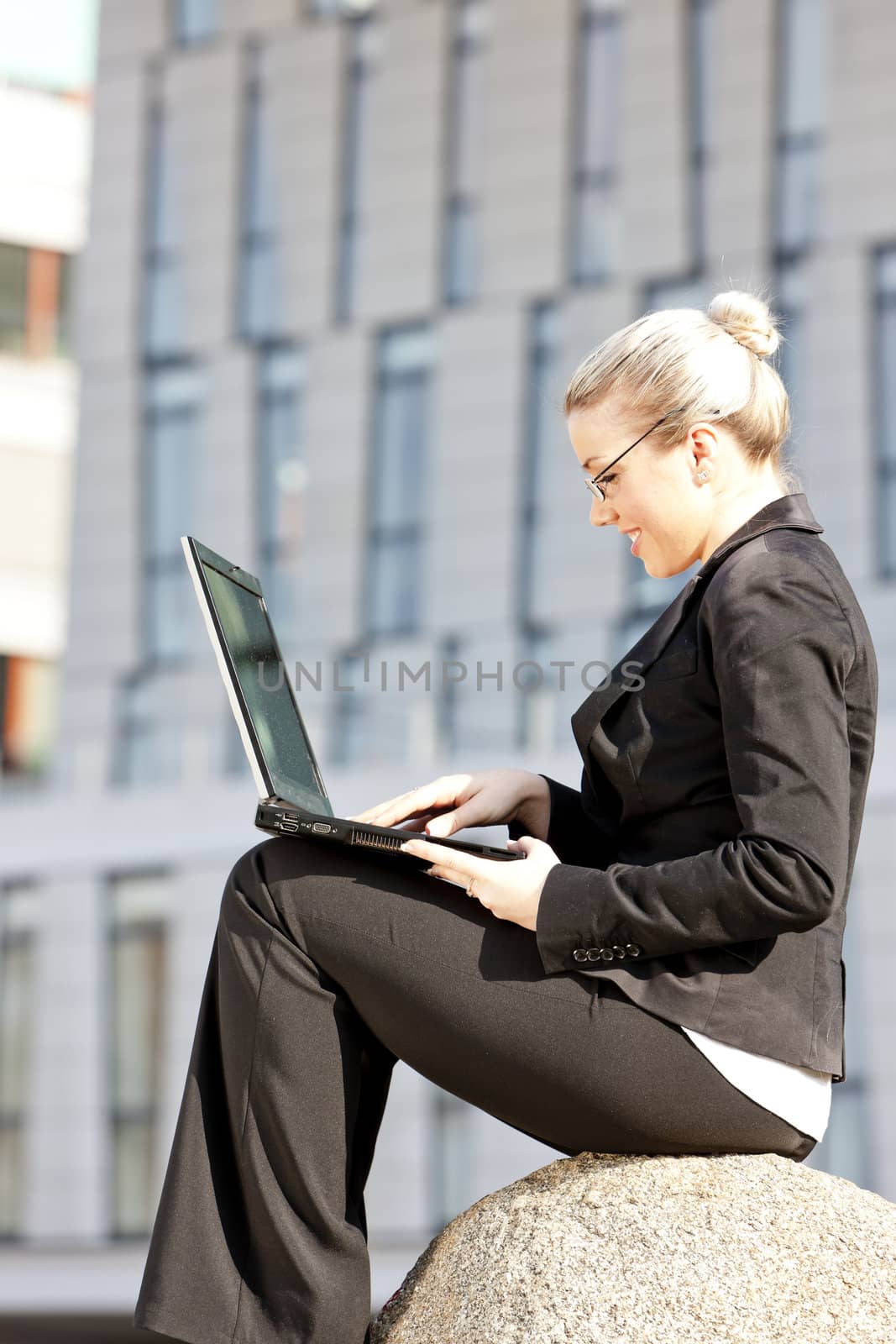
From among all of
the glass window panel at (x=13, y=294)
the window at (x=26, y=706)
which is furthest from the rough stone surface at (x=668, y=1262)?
the glass window panel at (x=13, y=294)

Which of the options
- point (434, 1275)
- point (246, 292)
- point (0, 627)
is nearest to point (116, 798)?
point (0, 627)

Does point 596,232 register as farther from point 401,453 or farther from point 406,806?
point 406,806

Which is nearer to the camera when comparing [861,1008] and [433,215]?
[861,1008]

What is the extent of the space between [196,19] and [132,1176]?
36.7ft

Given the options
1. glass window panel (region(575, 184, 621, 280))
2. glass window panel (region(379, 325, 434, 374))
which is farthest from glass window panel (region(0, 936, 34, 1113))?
glass window panel (region(575, 184, 621, 280))

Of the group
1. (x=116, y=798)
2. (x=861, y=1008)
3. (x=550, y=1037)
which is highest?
(x=550, y=1037)

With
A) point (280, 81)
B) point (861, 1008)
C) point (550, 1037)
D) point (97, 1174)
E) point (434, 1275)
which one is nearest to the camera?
point (550, 1037)

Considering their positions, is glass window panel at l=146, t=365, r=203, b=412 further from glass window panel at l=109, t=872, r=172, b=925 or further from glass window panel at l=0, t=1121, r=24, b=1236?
glass window panel at l=0, t=1121, r=24, b=1236

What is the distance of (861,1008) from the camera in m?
13.9

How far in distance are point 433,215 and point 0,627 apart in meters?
6.02

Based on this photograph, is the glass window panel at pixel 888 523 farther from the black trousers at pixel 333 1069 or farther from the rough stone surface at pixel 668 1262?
the black trousers at pixel 333 1069

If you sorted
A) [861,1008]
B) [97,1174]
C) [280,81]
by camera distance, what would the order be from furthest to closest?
[280,81] < [97,1174] < [861,1008]

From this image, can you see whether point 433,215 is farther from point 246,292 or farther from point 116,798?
point 116,798

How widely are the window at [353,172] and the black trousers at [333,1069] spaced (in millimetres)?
15023
